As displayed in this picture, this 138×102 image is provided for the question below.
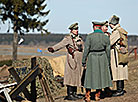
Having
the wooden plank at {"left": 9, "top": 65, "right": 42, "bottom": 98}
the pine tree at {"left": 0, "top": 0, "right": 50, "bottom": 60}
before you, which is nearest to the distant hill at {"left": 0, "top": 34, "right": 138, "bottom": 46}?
the pine tree at {"left": 0, "top": 0, "right": 50, "bottom": 60}

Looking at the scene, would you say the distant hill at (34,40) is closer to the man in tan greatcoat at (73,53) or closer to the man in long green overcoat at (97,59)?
the man in tan greatcoat at (73,53)

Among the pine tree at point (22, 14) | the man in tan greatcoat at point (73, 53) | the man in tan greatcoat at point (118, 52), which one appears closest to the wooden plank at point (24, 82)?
the man in tan greatcoat at point (73, 53)

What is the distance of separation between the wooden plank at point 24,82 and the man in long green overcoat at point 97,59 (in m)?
1.55

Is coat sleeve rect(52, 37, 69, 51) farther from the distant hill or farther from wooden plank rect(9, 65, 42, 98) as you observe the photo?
the distant hill

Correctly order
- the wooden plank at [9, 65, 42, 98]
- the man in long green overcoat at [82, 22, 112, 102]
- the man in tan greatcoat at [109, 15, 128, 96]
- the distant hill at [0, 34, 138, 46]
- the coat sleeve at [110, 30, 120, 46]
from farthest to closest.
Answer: the distant hill at [0, 34, 138, 46]
the man in tan greatcoat at [109, 15, 128, 96]
the coat sleeve at [110, 30, 120, 46]
the man in long green overcoat at [82, 22, 112, 102]
the wooden plank at [9, 65, 42, 98]

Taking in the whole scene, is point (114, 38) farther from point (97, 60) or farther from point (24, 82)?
point (24, 82)

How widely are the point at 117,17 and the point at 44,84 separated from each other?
298cm

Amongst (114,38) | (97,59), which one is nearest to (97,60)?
(97,59)

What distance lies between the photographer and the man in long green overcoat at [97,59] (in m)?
7.18

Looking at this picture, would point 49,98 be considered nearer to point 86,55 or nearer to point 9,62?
point 86,55

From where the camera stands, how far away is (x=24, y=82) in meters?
6.02

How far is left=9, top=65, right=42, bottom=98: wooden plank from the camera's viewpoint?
5.93 meters

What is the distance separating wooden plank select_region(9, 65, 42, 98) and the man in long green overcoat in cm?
155

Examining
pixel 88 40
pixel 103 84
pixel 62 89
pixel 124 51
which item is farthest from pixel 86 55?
pixel 62 89
